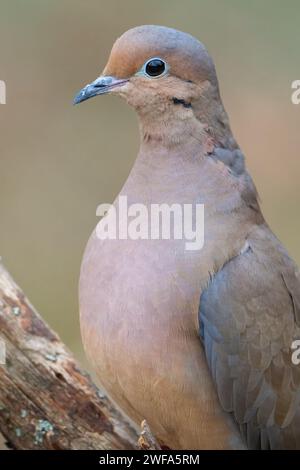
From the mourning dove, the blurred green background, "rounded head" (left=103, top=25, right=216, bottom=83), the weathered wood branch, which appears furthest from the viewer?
the blurred green background

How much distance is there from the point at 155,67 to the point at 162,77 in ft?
0.16

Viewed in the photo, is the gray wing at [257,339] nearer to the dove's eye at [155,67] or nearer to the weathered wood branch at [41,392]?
the weathered wood branch at [41,392]

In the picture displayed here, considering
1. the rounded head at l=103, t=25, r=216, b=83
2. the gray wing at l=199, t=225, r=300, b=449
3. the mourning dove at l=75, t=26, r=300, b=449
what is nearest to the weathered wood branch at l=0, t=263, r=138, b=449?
the mourning dove at l=75, t=26, r=300, b=449

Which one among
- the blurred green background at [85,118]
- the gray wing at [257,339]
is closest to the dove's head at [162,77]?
the gray wing at [257,339]

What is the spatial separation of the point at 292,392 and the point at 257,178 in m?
3.89

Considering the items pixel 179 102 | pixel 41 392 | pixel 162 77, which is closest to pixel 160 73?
pixel 162 77

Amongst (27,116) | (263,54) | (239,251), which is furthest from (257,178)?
(239,251)

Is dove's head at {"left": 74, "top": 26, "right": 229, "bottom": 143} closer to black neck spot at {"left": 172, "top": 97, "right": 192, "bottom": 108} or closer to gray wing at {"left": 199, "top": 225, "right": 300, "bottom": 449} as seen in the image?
black neck spot at {"left": 172, "top": 97, "right": 192, "bottom": 108}

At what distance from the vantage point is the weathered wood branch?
4.27 metres

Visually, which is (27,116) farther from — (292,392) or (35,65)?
(292,392)

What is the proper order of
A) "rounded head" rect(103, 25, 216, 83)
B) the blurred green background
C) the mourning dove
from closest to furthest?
the mourning dove
"rounded head" rect(103, 25, 216, 83)
the blurred green background

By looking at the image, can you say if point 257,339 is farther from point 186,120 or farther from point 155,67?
point 155,67

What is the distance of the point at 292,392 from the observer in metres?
4.22

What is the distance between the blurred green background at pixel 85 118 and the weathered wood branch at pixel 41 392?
304 centimetres
